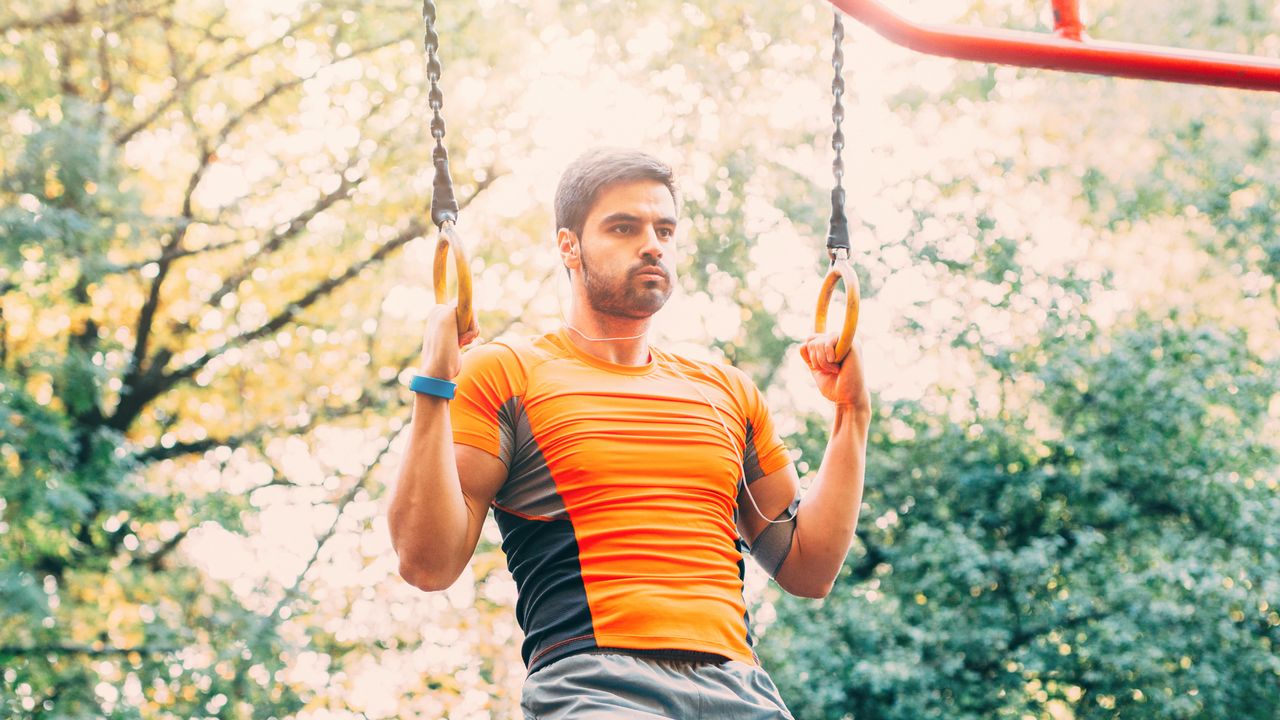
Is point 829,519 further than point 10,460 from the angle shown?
No

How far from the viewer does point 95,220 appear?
6.45 metres

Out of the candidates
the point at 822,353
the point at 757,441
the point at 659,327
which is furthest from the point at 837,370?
the point at 659,327

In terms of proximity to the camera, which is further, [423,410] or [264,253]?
[264,253]

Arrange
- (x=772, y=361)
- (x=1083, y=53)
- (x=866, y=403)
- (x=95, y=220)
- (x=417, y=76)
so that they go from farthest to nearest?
(x=417, y=76)
(x=772, y=361)
(x=95, y=220)
(x=866, y=403)
(x=1083, y=53)

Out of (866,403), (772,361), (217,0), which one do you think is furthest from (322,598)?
(866,403)

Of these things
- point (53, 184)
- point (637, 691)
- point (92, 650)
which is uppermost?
point (53, 184)

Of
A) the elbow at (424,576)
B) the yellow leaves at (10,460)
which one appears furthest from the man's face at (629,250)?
the yellow leaves at (10,460)

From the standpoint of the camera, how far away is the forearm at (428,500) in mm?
1648

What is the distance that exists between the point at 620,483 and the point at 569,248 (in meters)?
0.42

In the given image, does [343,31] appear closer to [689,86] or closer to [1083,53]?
[689,86]

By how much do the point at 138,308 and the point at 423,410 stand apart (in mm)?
7849

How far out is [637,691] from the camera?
1636mm

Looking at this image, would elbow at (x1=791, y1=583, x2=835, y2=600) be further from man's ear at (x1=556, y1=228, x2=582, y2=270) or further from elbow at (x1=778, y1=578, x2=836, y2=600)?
man's ear at (x1=556, y1=228, x2=582, y2=270)

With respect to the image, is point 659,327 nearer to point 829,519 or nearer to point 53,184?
point 53,184
